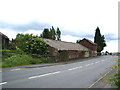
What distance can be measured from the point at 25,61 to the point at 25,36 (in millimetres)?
Answer: 17446

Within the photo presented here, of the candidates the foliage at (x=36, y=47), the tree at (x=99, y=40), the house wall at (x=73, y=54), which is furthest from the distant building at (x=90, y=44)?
the foliage at (x=36, y=47)

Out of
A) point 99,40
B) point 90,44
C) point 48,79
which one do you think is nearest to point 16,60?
point 48,79

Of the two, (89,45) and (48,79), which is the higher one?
(89,45)

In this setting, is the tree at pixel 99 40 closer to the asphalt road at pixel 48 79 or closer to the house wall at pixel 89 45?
the house wall at pixel 89 45

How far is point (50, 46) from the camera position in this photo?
40.4m

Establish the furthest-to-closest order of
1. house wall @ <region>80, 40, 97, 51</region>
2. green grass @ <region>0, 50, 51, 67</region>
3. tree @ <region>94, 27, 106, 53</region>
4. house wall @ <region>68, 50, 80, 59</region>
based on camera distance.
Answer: tree @ <region>94, 27, 106, 53</region> < house wall @ <region>80, 40, 97, 51</region> < house wall @ <region>68, 50, 80, 59</region> < green grass @ <region>0, 50, 51, 67</region>

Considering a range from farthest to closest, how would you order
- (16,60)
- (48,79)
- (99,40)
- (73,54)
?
(99,40) < (73,54) < (16,60) < (48,79)

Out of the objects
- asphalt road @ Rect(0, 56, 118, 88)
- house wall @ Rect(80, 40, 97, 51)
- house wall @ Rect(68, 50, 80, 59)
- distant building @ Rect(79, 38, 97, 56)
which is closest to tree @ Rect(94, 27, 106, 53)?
distant building @ Rect(79, 38, 97, 56)

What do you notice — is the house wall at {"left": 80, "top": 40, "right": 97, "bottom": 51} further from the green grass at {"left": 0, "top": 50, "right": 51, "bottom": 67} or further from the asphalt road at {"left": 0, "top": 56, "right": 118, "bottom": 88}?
the asphalt road at {"left": 0, "top": 56, "right": 118, "bottom": 88}

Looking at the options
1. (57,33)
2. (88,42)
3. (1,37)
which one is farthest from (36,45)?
(57,33)

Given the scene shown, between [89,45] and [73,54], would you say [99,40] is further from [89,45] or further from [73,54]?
[73,54]

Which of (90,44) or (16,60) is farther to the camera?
(90,44)

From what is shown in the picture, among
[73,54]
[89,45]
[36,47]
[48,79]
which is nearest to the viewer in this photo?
[48,79]

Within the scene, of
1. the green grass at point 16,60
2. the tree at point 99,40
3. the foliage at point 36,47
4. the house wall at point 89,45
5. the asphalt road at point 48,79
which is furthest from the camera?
the tree at point 99,40
